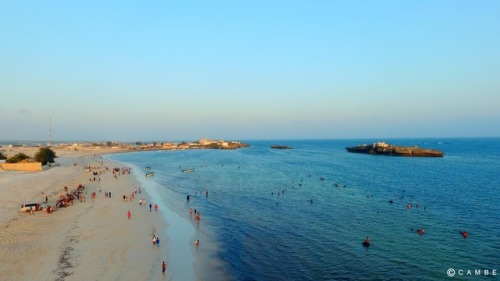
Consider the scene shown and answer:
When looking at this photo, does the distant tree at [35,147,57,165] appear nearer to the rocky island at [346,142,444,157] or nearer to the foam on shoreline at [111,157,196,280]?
the foam on shoreline at [111,157,196,280]

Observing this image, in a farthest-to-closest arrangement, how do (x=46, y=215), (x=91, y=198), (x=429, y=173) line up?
1. (x=429, y=173)
2. (x=91, y=198)
3. (x=46, y=215)

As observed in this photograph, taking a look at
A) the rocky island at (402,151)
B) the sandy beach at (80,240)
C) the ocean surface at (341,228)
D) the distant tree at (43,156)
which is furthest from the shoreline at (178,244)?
the rocky island at (402,151)

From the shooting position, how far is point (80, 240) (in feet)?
81.9

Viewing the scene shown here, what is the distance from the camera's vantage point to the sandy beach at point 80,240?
63.3 ft

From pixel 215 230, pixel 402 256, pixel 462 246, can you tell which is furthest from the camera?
pixel 215 230

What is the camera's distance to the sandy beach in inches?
760

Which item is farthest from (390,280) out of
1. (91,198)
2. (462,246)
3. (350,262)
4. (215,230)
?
(91,198)

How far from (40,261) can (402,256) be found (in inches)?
847

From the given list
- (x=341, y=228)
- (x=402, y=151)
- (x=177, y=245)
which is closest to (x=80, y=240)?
(x=177, y=245)

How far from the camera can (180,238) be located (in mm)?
26531

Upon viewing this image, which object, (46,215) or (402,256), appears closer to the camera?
(402,256)

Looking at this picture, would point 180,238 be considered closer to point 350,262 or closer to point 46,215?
point 350,262

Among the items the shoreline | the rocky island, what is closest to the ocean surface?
the shoreline

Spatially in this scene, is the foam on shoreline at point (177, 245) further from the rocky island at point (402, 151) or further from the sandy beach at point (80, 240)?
the rocky island at point (402, 151)
